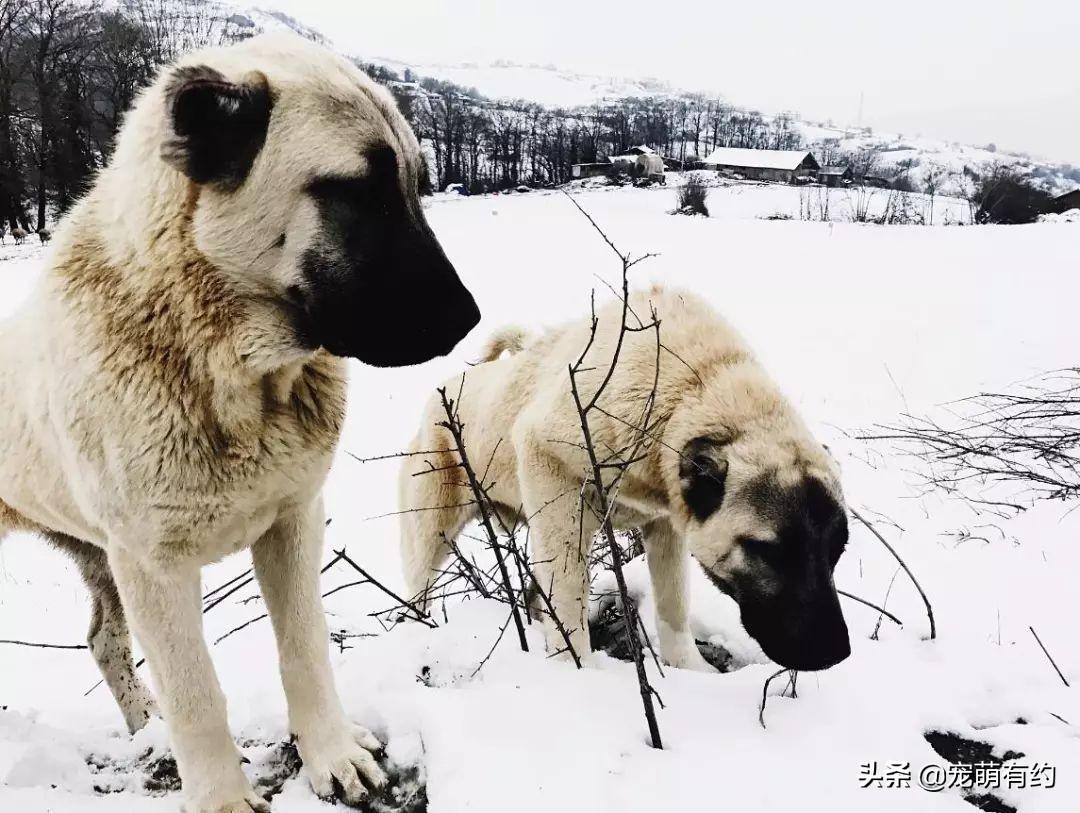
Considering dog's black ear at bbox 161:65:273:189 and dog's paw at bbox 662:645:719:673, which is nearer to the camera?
dog's black ear at bbox 161:65:273:189

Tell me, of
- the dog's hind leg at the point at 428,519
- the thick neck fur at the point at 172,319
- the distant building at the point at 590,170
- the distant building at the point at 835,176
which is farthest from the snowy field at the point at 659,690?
the distant building at the point at 835,176

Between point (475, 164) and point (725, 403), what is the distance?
78.0m

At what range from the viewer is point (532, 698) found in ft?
8.22

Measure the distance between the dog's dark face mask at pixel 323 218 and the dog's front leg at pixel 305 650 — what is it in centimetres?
79

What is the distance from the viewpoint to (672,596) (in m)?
3.75

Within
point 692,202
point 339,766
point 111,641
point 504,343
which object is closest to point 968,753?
point 339,766

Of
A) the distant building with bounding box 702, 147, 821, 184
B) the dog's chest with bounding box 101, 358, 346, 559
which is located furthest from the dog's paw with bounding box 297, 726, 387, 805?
the distant building with bounding box 702, 147, 821, 184

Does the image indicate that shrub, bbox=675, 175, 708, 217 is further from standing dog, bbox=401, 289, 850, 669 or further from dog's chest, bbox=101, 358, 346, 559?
dog's chest, bbox=101, 358, 346, 559

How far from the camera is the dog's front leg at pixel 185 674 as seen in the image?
2.08m

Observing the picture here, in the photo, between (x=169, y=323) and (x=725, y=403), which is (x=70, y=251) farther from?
(x=725, y=403)

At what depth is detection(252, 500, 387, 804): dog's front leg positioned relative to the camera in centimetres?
237

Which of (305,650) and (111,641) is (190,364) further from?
(111,641)

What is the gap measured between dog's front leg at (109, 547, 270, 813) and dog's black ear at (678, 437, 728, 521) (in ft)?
6.46


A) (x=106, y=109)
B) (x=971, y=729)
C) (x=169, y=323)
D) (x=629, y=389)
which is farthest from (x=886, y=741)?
(x=106, y=109)
